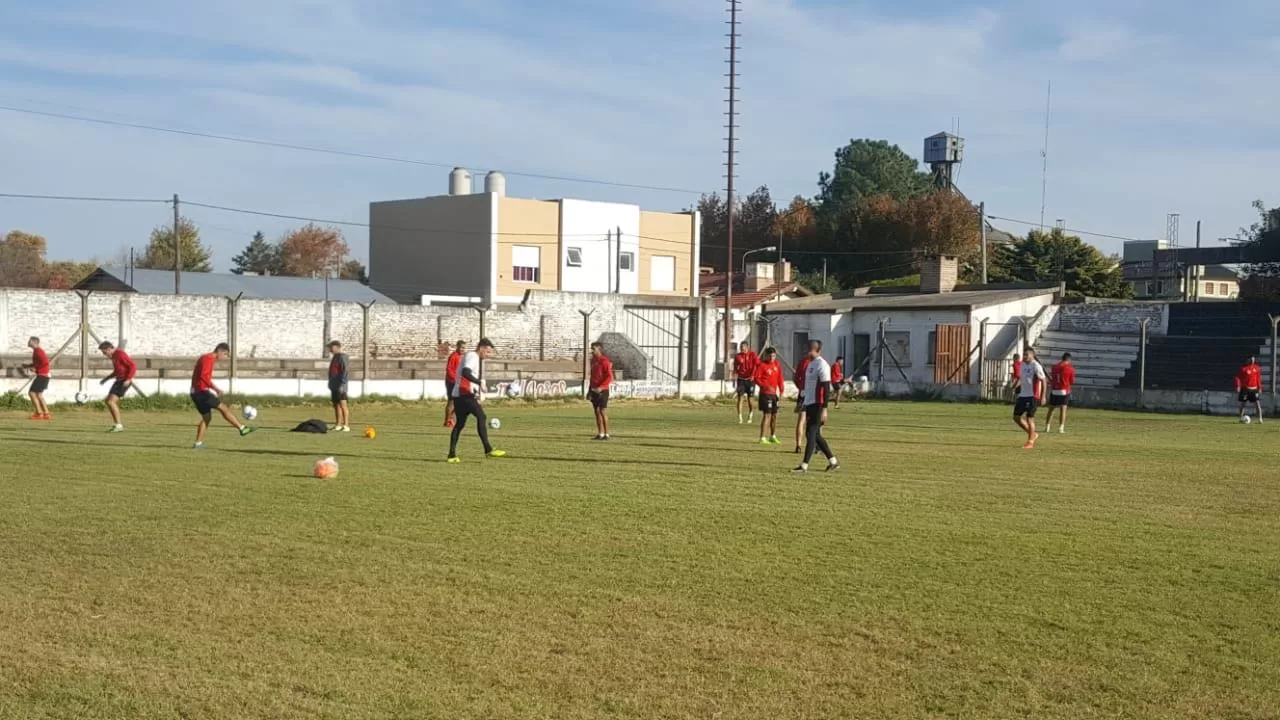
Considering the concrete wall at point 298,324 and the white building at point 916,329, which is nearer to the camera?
the concrete wall at point 298,324

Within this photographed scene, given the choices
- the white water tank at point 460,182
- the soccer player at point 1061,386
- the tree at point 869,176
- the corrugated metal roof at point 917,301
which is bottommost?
the soccer player at point 1061,386

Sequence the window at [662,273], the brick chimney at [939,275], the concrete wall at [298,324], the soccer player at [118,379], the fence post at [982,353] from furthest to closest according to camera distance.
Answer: the window at [662,273]
the brick chimney at [939,275]
the fence post at [982,353]
the concrete wall at [298,324]
the soccer player at [118,379]

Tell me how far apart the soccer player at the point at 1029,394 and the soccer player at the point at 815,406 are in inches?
259

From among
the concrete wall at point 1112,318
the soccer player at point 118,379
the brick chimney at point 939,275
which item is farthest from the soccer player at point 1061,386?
the brick chimney at point 939,275

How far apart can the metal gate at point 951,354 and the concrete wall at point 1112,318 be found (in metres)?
4.86

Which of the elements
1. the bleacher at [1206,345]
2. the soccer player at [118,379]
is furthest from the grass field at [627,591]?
the bleacher at [1206,345]

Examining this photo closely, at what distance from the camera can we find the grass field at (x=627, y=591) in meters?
7.12

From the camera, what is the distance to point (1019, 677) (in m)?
7.45

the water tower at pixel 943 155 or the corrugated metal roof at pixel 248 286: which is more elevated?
the water tower at pixel 943 155

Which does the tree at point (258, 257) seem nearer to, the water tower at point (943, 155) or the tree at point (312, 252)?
the tree at point (312, 252)

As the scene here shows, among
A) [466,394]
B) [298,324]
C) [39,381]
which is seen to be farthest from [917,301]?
[466,394]

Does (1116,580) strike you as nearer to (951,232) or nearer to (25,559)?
(25,559)

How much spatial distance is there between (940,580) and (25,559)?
7.32 metres

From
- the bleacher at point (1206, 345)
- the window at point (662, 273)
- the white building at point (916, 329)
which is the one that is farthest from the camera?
the window at point (662, 273)
